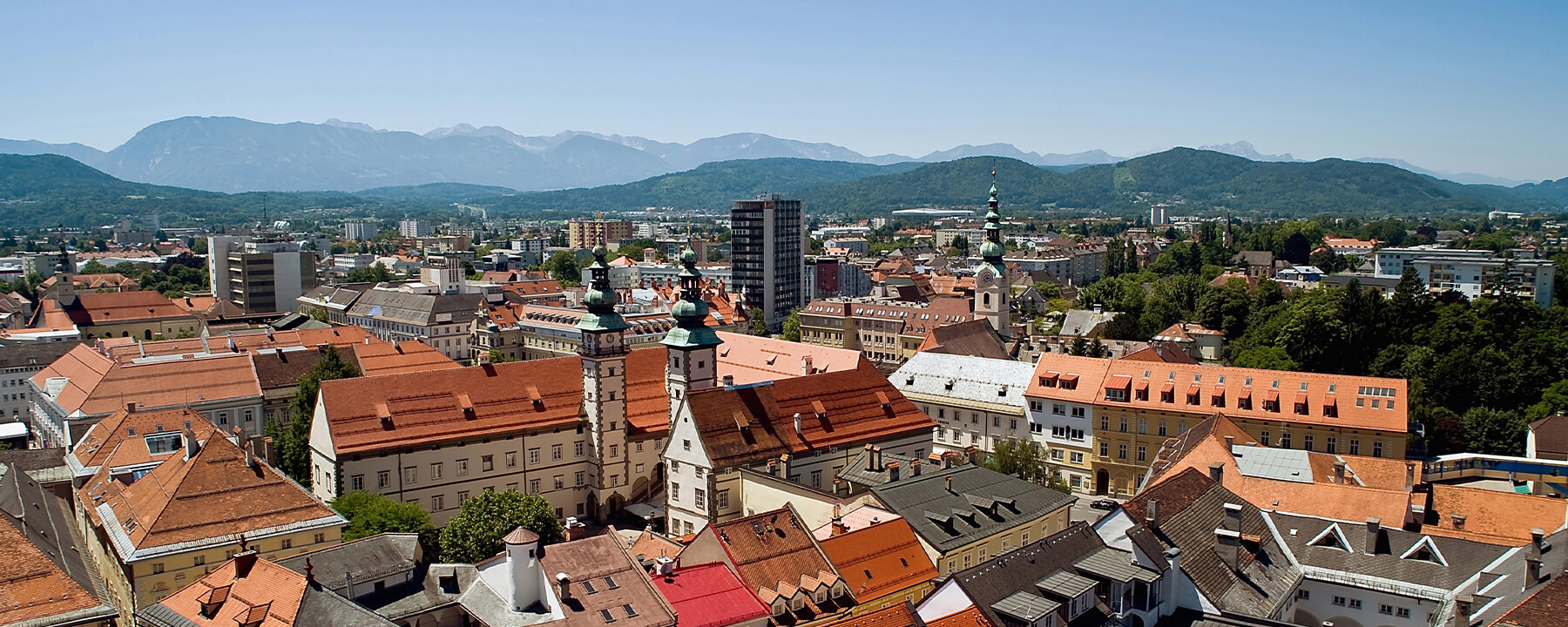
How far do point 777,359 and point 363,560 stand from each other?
35768mm

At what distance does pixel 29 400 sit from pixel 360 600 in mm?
70791

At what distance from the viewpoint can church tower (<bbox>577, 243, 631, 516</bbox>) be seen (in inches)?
2247

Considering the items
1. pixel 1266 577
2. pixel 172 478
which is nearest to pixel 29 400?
pixel 172 478

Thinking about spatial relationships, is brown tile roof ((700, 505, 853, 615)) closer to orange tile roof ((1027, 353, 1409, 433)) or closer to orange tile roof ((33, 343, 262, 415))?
orange tile roof ((1027, 353, 1409, 433))

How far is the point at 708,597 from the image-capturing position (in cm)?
3434

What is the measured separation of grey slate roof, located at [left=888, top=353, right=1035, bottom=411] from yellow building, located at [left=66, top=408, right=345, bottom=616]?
39.8 meters

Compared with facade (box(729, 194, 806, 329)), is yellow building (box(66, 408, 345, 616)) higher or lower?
lower

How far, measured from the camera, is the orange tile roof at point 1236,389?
58.1 m

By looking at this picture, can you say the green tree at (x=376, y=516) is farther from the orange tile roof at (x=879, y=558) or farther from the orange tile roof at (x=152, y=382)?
the orange tile roof at (x=152, y=382)

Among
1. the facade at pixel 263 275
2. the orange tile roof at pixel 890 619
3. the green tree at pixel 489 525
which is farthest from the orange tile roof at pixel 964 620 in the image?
the facade at pixel 263 275

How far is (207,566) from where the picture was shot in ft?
137

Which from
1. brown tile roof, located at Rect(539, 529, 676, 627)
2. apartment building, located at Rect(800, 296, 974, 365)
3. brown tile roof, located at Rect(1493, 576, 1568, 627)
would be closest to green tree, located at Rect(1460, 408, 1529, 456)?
brown tile roof, located at Rect(1493, 576, 1568, 627)

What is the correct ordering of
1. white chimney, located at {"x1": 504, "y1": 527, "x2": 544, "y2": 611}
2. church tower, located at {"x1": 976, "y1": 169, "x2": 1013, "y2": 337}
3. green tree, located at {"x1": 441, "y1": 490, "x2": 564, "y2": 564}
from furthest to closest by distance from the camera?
church tower, located at {"x1": 976, "y1": 169, "x2": 1013, "y2": 337}, green tree, located at {"x1": 441, "y1": 490, "x2": 564, "y2": 564}, white chimney, located at {"x1": 504, "y1": 527, "x2": 544, "y2": 611}

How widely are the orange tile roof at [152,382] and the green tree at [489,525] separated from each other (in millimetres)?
34152
